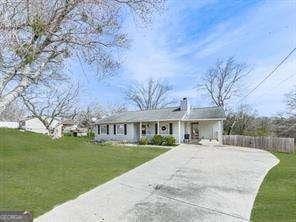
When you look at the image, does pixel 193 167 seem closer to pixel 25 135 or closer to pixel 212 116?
pixel 25 135

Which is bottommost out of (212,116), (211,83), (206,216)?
(206,216)

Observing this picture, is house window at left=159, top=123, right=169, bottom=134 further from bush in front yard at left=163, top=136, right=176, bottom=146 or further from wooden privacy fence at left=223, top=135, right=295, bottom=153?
wooden privacy fence at left=223, top=135, right=295, bottom=153

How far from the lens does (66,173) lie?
16703 mm

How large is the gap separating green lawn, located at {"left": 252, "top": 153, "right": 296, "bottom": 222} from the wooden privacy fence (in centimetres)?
1757

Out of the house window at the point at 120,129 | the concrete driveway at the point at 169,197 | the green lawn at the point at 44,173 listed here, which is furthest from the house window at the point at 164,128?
the concrete driveway at the point at 169,197

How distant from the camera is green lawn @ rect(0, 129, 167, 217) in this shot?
11.5 m

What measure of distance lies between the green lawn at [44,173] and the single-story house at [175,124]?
15.9 metres

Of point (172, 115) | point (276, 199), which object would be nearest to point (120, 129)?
point (172, 115)

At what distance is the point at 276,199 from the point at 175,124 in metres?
30.4

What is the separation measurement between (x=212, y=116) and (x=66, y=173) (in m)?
25.9

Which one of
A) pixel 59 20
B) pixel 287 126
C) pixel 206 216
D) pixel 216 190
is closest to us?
pixel 59 20

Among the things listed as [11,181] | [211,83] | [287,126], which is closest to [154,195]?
[11,181]

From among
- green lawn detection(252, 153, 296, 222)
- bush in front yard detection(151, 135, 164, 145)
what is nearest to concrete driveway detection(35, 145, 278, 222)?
green lawn detection(252, 153, 296, 222)

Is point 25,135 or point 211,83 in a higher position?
point 211,83
